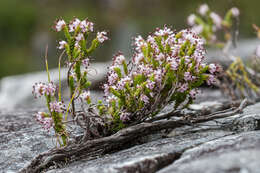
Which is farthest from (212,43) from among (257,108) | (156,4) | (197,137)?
(156,4)

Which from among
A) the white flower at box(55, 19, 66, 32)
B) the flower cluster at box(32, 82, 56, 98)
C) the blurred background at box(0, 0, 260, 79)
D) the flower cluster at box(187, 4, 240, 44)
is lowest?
the flower cluster at box(32, 82, 56, 98)

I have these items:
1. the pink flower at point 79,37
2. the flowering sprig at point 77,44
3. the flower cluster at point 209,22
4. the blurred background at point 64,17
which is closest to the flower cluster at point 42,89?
the flowering sprig at point 77,44

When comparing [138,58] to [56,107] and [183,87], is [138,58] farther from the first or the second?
[56,107]

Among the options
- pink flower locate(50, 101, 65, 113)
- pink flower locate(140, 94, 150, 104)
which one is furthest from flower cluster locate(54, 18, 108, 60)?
pink flower locate(140, 94, 150, 104)

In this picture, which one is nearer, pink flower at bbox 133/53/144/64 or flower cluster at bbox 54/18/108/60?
flower cluster at bbox 54/18/108/60

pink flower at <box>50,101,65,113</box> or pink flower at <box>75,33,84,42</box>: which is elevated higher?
pink flower at <box>75,33,84,42</box>

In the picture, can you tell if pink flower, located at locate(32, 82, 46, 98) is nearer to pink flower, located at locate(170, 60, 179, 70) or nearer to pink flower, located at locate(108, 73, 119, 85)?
pink flower, located at locate(108, 73, 119, 85)
